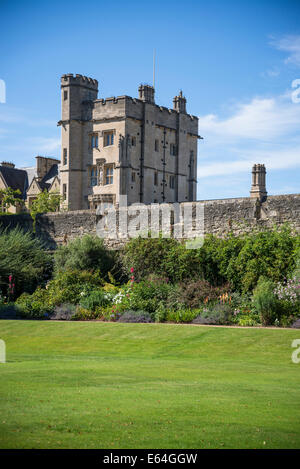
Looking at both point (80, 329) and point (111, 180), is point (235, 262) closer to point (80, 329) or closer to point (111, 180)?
point (80, 329)

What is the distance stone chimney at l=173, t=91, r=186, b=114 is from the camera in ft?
185

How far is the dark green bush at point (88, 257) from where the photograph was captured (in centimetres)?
2448

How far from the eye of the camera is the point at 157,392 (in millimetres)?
8570

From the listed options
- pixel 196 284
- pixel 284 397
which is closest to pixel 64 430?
pixel 284 397

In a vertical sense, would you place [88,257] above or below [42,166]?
below

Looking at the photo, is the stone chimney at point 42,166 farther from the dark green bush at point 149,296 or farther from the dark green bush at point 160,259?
the dark green bush at point 149,296

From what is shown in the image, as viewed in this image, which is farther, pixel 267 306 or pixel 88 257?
pixel 88 257

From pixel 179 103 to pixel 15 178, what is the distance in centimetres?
2241

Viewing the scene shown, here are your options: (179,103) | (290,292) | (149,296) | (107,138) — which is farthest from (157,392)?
(179,103)

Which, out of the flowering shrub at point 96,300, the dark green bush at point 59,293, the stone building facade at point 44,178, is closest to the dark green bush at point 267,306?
the flowering shrub at point 96,300

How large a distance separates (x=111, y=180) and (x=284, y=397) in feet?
145

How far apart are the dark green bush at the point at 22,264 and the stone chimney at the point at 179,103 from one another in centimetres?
3313

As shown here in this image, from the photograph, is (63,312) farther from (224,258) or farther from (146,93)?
(146,93)

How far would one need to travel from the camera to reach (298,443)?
614 cm
